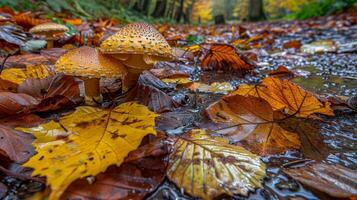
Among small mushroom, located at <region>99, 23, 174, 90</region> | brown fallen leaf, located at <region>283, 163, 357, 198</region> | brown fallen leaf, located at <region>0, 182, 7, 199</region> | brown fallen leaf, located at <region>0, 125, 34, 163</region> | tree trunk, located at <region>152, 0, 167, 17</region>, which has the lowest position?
brown fallen leaf, located at <region>0, 182, 7, 199</region>

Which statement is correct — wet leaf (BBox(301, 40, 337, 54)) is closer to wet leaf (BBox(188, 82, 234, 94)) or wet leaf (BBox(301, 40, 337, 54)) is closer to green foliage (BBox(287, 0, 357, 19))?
wet leaf (BBox(188, 82, 234, 94))

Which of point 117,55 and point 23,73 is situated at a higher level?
point 117,55

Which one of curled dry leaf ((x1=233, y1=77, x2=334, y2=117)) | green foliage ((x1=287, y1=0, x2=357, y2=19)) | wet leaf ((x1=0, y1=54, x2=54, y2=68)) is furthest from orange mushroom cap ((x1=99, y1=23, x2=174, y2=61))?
green foliage ((x1=287, y1=0, x2=357, y2=19))

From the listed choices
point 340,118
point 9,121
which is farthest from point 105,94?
point 340,118

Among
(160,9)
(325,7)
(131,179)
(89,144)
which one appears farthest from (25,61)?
(160,9)

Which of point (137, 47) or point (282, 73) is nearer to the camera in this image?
point (137, 47)

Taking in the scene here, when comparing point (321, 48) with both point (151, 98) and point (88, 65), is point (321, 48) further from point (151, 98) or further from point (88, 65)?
point (88, 65)
